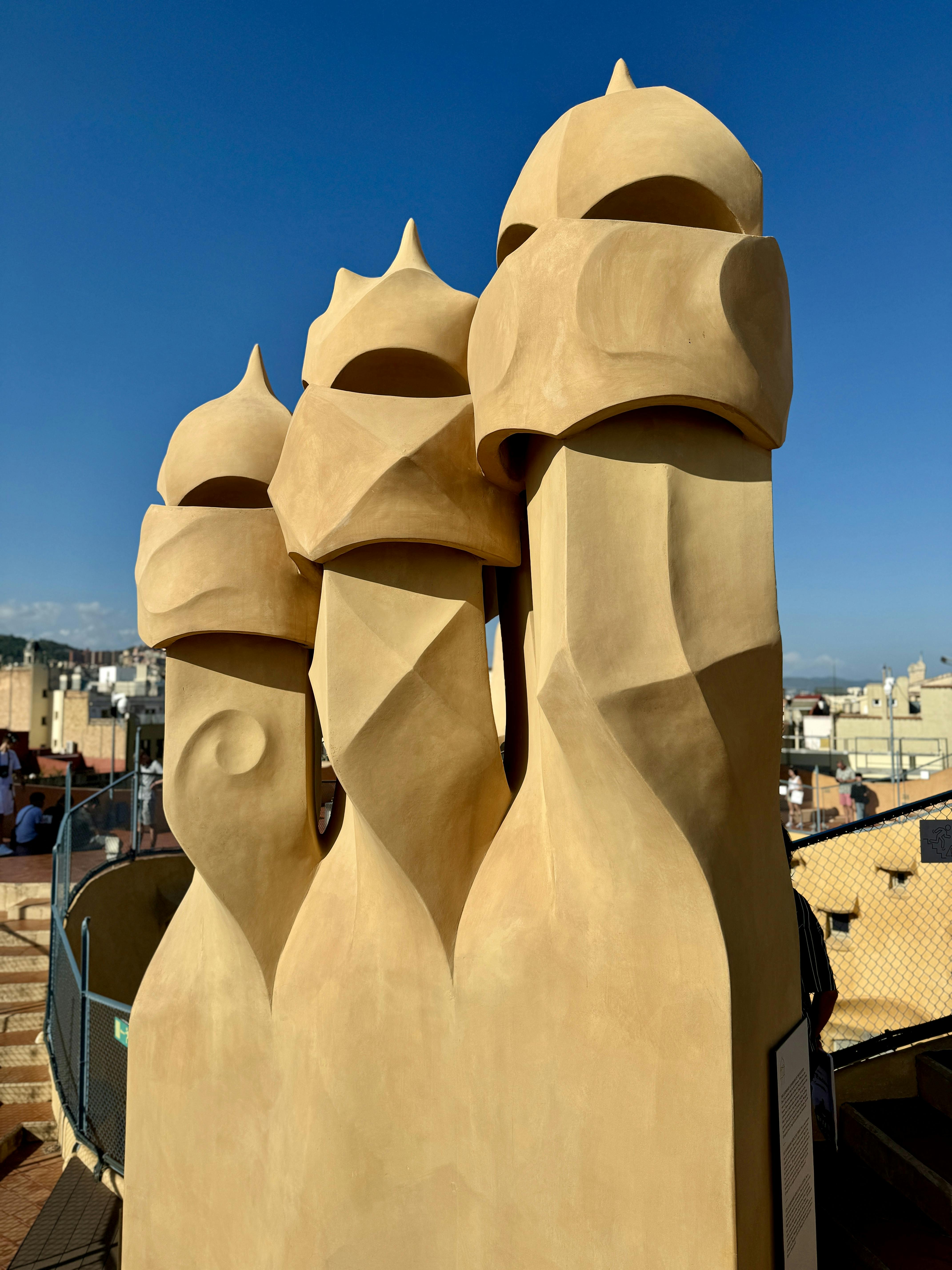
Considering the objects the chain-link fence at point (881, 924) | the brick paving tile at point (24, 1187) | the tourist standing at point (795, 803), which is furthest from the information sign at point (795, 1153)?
the tourist standing at point (795, 803)

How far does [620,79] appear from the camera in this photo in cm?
522

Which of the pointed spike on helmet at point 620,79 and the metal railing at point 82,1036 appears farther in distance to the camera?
the metal railing at point 82,1036

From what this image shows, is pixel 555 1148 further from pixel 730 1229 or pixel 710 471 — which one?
pixel 710 471

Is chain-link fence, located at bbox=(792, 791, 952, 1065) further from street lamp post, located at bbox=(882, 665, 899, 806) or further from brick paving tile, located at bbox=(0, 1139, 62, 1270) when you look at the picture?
brick paving tile, located at bbox=(0, 1139, 62, 1270)

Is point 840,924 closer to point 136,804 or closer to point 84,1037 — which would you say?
point 136,804

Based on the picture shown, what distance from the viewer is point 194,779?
253 inches

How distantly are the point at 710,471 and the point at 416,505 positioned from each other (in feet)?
5.67

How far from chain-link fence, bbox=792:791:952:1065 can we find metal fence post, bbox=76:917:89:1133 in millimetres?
9114

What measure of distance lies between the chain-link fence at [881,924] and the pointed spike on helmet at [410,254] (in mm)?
9364

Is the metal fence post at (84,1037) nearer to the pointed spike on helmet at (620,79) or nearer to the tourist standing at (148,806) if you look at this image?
the tourist standing at (148,806)

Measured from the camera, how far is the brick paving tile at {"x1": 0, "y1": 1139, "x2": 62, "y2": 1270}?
8555 mm

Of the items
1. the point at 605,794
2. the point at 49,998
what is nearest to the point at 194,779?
the point at 605,794

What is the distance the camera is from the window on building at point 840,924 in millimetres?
16109

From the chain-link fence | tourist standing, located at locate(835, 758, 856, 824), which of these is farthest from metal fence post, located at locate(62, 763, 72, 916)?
tourist standing, located at locate(835, 758, 856, 824)
